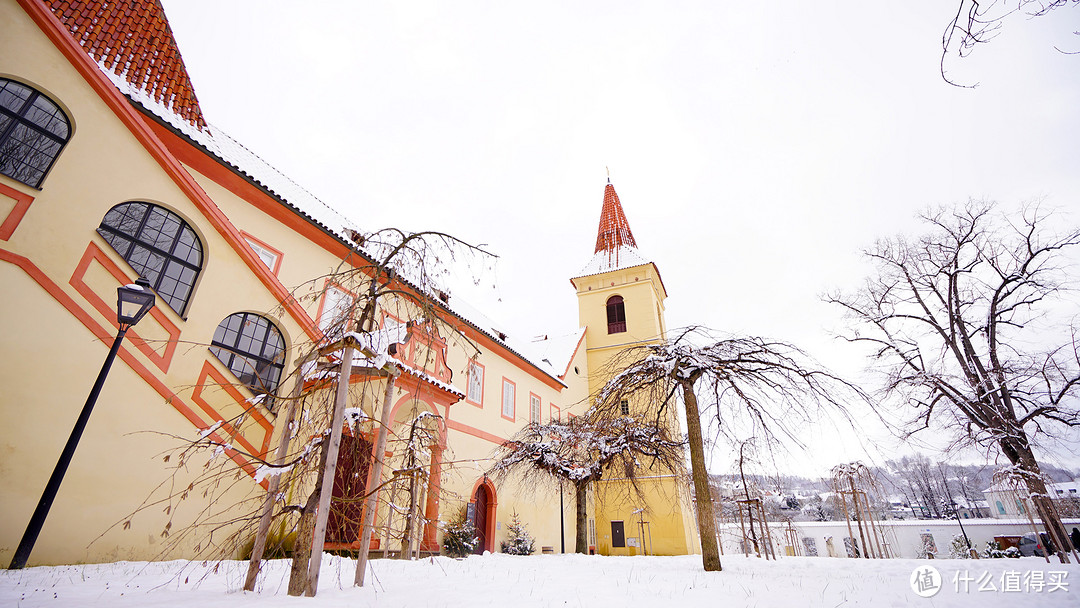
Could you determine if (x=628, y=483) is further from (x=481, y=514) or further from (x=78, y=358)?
(x=78, y=358)

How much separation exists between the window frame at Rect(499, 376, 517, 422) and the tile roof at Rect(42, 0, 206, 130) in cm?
1432

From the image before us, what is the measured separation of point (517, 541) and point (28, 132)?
16859 millimetres

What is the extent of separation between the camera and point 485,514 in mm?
17516

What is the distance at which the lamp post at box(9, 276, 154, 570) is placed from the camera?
4.60 metres

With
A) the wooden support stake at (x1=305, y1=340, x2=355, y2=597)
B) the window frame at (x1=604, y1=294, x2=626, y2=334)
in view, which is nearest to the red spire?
the window frame at (x1=604, y1=294, x2=626, y2=334)

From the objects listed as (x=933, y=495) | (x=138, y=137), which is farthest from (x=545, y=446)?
(x=933, y=495)

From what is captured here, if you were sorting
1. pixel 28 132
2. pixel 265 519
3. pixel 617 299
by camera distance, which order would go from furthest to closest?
pixel 617 299
pixel 28 132
pixel 265 519

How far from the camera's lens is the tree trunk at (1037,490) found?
1016 cm

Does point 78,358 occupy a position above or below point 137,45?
below

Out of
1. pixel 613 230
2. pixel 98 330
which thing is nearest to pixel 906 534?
pixel 613 230

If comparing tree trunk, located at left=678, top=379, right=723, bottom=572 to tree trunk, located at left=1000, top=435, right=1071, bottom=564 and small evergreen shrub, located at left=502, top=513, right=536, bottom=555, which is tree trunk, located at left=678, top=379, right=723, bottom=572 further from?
small evergreen shrub, located at left=502, top=513, right=536, bottom=555

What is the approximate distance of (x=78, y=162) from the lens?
6238 millimetres

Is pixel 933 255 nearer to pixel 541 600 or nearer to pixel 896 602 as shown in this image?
pixel 896 602

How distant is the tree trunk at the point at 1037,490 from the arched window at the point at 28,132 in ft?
64.9
